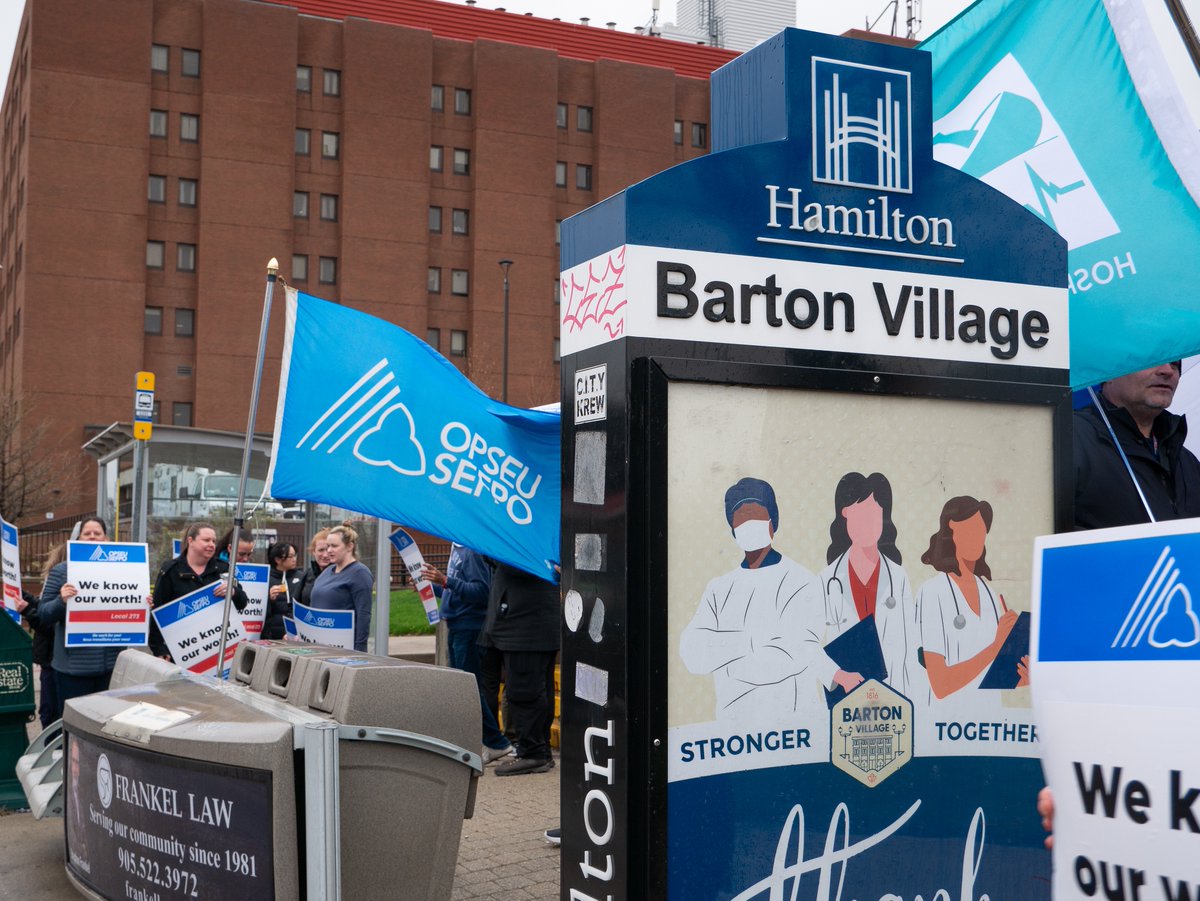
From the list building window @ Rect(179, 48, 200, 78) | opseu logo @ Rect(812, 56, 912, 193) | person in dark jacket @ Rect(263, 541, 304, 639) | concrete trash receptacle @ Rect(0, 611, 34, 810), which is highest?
building window @ Rect(179, 48, 200, 78)

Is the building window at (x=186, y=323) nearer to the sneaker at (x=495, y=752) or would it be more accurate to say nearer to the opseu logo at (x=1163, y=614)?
the sneaker at (x=495, y=752)

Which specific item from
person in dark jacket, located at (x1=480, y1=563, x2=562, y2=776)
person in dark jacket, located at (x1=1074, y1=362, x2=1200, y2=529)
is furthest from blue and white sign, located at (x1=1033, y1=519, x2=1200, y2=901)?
person in dark jacket, located at (x1=480, y1=563, x2=562, y2=776)

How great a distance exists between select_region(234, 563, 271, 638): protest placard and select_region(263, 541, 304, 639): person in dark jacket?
167mm

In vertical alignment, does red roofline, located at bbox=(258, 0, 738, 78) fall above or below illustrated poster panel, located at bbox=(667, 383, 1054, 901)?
above

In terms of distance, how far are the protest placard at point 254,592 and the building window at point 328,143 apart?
159 feet

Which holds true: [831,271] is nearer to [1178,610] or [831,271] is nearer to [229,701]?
[1178,610]

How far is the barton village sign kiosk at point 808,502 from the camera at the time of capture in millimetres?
3680

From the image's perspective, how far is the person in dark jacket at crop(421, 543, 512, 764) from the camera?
9641 millimetres

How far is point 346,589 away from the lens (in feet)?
33.1

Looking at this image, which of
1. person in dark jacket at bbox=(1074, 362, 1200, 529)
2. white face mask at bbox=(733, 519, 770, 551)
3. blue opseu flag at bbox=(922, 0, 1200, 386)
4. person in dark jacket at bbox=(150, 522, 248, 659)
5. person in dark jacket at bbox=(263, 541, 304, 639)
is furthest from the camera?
person in dark jacket at bbox=(263, 541, 304, 639)

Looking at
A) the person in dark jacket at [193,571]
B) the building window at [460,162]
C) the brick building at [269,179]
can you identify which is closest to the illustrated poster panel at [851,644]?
the person in dark jacket at [193,571]

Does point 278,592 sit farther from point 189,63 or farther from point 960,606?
point 189,63

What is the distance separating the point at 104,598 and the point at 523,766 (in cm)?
310

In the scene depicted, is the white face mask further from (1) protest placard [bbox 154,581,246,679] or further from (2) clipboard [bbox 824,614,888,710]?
(1) protest placard [bbox 154,581,246,679]
